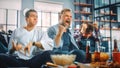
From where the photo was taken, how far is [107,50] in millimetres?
2627

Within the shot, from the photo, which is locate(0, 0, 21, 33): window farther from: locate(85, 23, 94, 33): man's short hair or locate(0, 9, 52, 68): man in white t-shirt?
locate(85, 23, 94, 33): man's short hair

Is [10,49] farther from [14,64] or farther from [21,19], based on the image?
[21,19]

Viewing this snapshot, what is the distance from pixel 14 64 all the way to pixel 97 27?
98 centimetres

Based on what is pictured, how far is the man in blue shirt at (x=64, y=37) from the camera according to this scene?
2.47 m

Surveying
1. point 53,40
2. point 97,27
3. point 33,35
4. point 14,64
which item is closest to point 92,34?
point 97,27

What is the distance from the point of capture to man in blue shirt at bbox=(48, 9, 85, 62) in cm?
247

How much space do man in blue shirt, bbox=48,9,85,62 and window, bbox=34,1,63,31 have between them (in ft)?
0.18

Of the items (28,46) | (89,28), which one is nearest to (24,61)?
(28,46)

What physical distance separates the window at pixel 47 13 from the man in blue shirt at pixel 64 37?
0.18ft

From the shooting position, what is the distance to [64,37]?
2.54 meters

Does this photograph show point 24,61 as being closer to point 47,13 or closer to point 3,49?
point 3,49

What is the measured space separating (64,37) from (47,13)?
1.03ft

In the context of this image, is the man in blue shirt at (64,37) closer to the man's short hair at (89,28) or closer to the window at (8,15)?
the man's short hair at (89,28)

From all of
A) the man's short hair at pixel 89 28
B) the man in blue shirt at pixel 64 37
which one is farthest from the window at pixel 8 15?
the man's short hair at pixel 89 28
